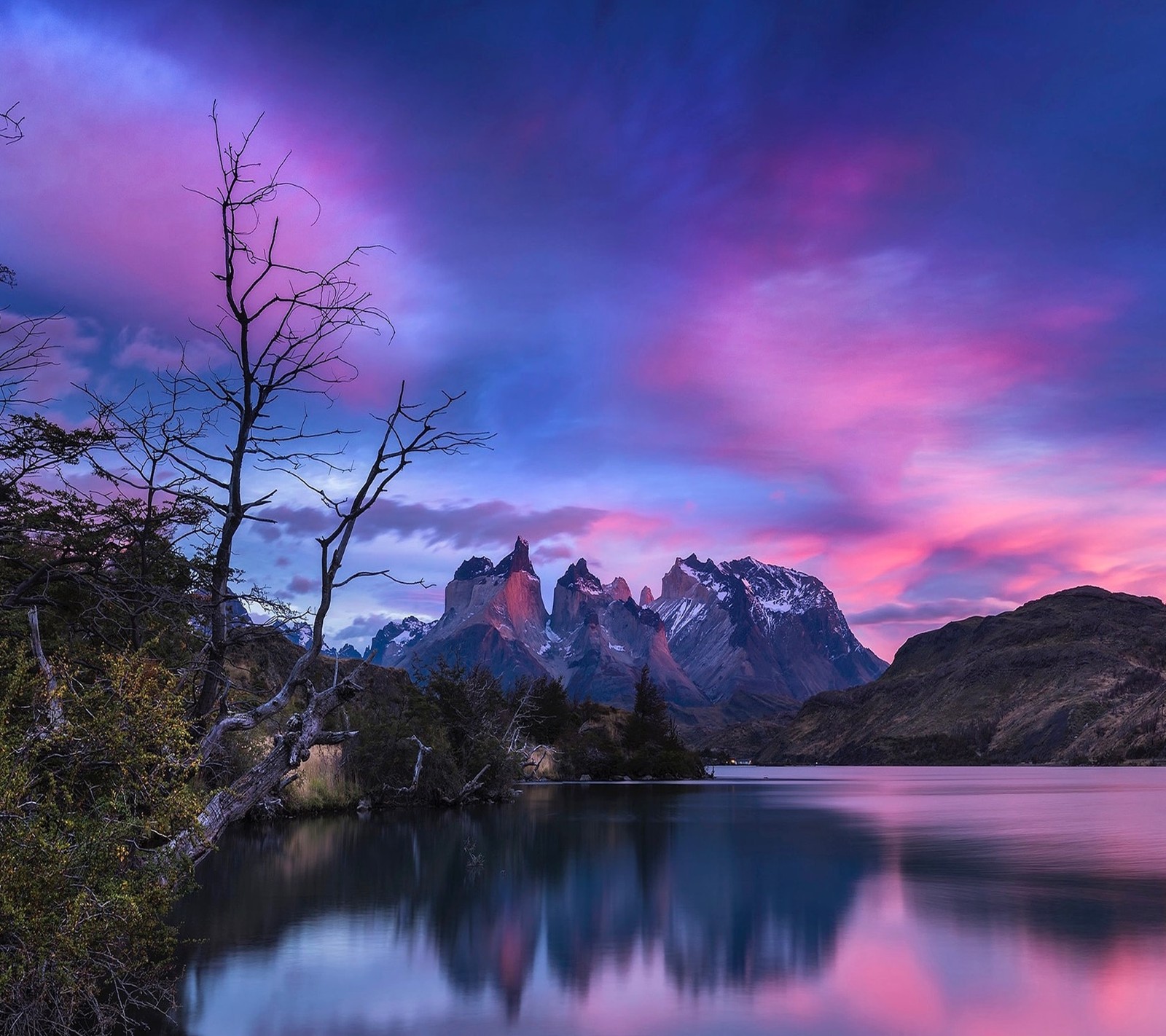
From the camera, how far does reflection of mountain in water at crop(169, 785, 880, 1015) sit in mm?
19172

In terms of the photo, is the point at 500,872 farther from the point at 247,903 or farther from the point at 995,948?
the point at 995,948

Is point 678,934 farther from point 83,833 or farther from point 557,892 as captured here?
point 83,833

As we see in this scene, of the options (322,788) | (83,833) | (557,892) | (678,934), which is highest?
(83,833)

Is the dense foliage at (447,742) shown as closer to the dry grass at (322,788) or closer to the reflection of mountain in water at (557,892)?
the dry grass at (322,788)

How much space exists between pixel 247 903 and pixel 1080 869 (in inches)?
957

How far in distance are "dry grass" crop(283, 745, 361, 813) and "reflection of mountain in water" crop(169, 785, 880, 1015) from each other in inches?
119

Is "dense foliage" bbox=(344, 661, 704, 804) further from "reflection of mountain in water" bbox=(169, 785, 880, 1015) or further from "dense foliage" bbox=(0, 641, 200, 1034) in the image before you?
"dense foliage" bbox=(0, 641, 200, 1034)

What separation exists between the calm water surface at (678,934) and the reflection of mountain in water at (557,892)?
13 centimetres

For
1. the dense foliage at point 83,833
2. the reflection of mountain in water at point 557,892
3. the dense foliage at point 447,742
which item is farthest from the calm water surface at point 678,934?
the dense foliage at point 447,742

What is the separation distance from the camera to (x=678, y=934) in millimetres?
21719

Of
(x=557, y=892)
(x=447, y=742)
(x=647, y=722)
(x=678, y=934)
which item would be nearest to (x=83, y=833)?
(x=678, y=934)

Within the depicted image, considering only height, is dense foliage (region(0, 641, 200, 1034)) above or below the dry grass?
above

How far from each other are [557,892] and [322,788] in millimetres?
30496

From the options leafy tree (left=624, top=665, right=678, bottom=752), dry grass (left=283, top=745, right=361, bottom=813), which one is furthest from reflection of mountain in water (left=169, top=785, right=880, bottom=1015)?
leafy tree (left=624, top=665, right=678, bottom=752)
